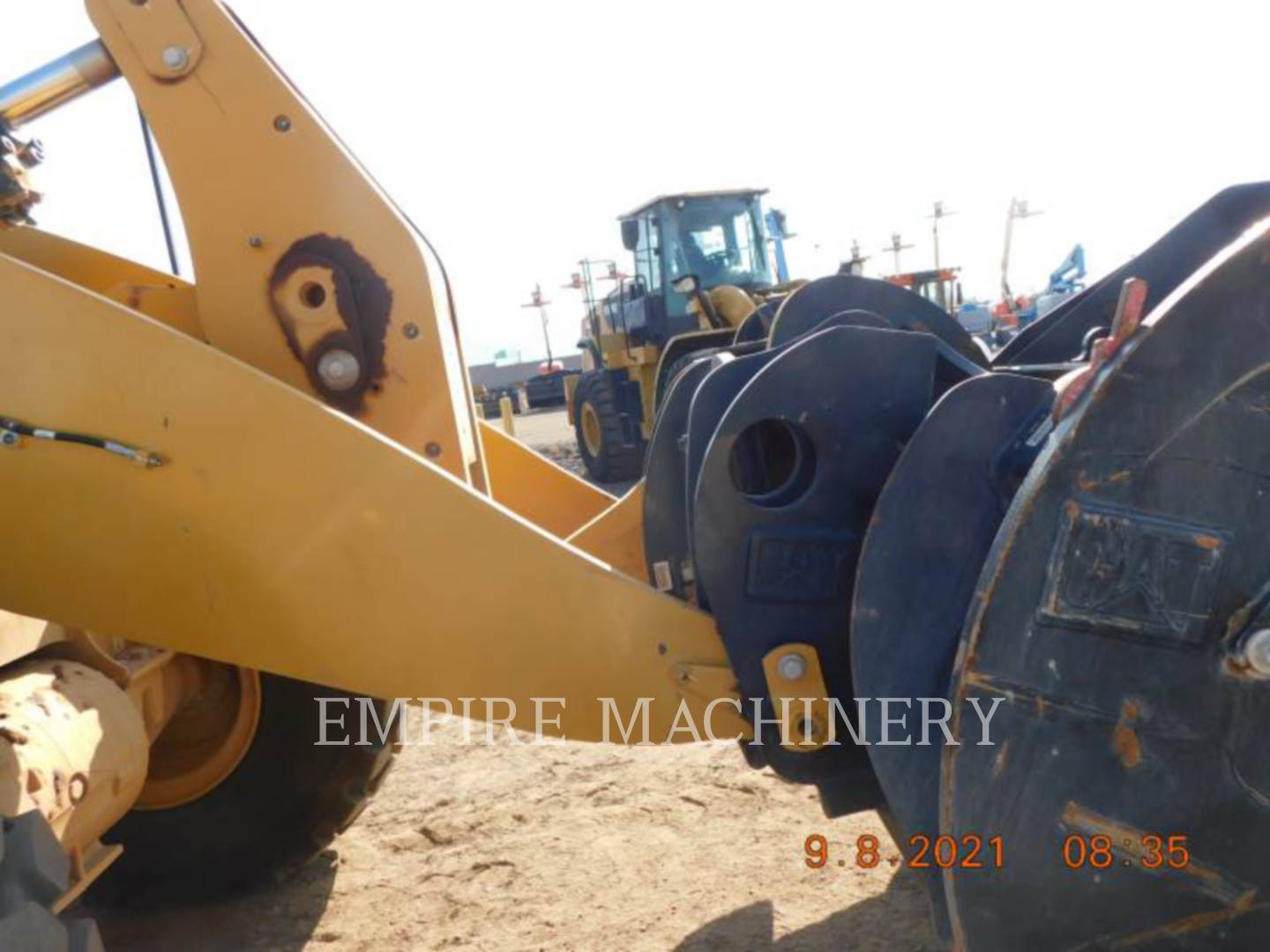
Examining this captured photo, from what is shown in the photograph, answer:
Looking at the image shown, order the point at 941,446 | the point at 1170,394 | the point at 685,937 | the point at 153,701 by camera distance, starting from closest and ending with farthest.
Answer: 1. the point at 1170,394
2. the point at 941,446
3. the point at 153,701
4. the point at 685,937

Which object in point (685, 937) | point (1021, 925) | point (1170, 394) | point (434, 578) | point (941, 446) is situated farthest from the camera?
point (685, 937)

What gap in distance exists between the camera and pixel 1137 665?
4.80 feet

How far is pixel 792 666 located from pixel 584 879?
1.48 meters

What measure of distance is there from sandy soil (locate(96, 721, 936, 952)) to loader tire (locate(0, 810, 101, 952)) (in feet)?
4.72

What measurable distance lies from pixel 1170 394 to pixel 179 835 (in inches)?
106

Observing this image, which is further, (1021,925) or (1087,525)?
(1021,925)

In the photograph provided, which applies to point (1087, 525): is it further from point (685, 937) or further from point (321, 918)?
point (321, 918)

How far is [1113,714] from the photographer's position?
148 cm

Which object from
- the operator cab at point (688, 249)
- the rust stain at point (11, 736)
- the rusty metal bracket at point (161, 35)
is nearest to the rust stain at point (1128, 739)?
the rust stain at point (11, 736)

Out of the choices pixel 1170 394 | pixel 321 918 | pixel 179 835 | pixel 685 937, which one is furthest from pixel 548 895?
pixel 1170 394

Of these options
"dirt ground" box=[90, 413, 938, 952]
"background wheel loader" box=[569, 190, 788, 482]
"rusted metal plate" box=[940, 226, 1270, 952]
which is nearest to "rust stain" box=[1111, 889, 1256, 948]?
"rusted metal plate" box=[940, 226, 1270, 952]

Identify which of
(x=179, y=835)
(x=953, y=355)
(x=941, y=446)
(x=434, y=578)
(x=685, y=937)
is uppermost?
(x=953, y=355)

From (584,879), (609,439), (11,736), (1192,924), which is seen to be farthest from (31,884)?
(609,439)

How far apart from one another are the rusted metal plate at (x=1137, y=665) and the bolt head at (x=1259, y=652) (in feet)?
0.06
